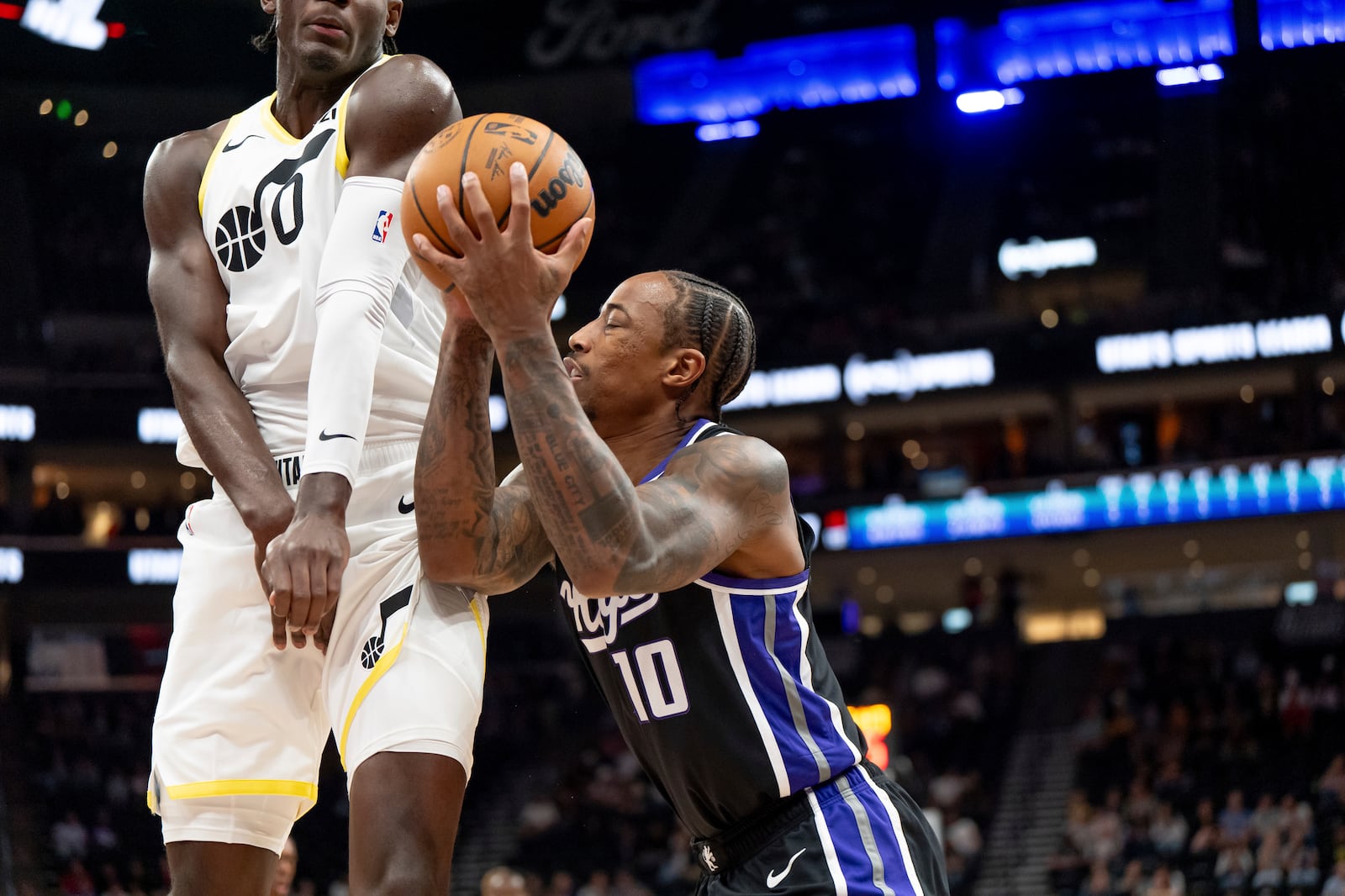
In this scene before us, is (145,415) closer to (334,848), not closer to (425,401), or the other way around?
(334,848)

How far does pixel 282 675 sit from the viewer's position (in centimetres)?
308

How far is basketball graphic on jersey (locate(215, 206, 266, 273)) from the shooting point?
327 cm

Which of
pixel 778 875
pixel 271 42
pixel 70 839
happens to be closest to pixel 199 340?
pixel 271 42

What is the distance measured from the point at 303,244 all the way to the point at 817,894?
1751 millimetres

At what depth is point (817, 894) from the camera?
9.88ft

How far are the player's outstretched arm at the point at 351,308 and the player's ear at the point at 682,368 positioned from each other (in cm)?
65

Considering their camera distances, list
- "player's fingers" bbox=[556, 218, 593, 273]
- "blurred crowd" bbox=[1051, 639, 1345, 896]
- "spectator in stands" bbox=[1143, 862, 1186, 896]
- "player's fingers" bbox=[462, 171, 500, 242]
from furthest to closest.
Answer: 1. "blurred crowd" bbox=[1051, 639, 1345, 896]
2. "spectator in stands" bbox=[1143, 862, 1186, 896]
3. "player's fingers" bbox=[556, 218, 593, 273]
4. "player's fingers" bbox=[462, 171, 500, 242]

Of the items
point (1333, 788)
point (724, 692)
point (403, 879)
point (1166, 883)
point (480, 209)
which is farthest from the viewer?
point (1333, 788)

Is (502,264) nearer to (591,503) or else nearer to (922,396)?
(591,503)

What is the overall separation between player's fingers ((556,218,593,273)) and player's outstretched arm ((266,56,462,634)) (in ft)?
1.48

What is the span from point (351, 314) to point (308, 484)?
36 cm

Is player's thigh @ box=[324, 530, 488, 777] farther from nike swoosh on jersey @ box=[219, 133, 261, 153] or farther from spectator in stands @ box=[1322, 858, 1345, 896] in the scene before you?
spectator in stands @ box=[1322, 858, 1345, 896]

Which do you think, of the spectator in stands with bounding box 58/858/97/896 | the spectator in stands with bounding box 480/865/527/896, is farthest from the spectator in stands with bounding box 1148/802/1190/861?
the spectator in stands with bounding box 58/858/97/896

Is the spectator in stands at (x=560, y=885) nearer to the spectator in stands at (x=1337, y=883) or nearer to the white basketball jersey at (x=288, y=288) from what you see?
the spectator in stands at (x=1337, y=883)
